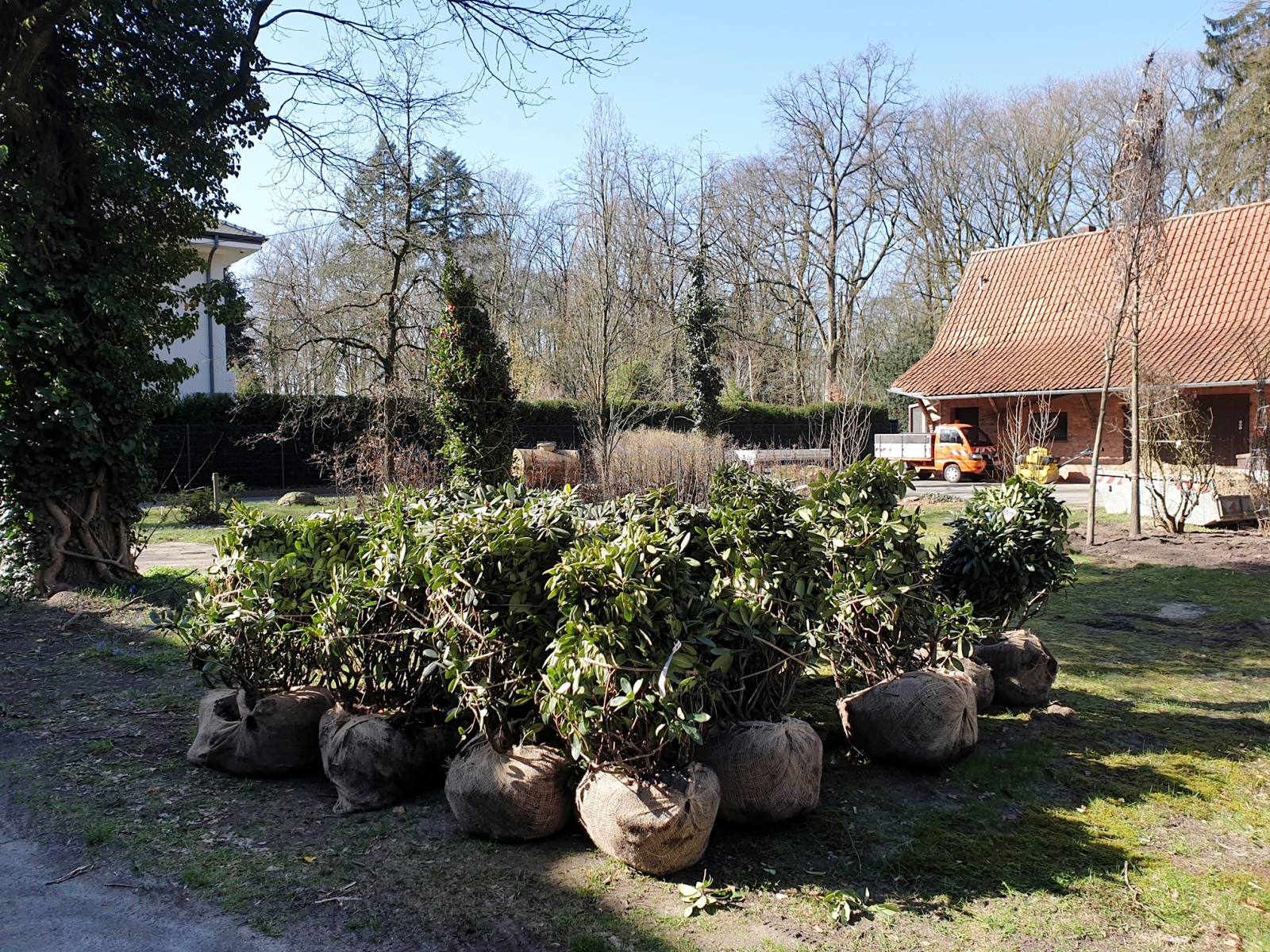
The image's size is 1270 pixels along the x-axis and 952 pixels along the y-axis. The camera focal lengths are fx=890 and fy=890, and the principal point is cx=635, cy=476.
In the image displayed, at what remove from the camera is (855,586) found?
4.66m

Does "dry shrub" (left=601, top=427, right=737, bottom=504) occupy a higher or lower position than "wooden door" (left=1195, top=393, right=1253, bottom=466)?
lower

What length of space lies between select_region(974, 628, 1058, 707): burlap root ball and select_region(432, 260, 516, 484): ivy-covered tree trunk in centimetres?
906

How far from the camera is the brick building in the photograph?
23.0 meters

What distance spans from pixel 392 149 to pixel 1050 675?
1295 cm

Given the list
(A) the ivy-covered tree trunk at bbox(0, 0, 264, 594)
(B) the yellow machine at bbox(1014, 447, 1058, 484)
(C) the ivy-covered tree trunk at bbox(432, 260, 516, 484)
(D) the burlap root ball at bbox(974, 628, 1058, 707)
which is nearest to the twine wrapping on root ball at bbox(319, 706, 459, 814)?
(D) the burlap root ball at bbox(974, 628, 1058, 707)

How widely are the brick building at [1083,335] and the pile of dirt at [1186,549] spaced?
9.23 metres

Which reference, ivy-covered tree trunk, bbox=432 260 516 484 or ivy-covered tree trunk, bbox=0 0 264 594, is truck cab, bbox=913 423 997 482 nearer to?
ivy-covered tree trunk, bbox=432 260 516 484

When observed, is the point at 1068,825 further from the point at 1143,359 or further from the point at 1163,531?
the point at 1143,359

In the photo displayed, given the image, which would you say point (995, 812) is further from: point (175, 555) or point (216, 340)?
point (216, 340)

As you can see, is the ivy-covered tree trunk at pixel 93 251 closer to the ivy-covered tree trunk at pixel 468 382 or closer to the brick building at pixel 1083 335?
the ivy-covered tree trunk at pixel 468 382

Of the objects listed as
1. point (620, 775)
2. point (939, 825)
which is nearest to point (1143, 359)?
point (939, 825)

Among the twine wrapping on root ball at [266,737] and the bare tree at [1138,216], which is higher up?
the bare tree at [1138,216]

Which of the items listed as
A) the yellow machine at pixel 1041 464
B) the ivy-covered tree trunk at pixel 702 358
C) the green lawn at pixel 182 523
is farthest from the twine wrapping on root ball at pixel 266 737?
the ivy-covered tree trunk at pixel 702 358

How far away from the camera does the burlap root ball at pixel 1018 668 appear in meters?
5.38
